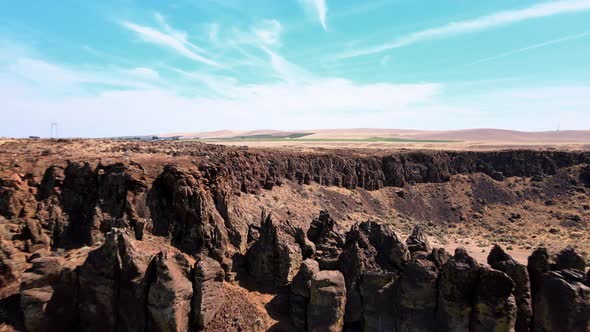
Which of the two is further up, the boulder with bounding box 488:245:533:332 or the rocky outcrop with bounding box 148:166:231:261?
the rocky outcrop with bounding box 148:166:231:261

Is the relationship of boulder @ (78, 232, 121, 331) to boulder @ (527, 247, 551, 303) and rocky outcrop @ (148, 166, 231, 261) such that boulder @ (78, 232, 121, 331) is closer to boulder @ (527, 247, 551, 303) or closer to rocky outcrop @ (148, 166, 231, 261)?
rocky outcrop @ (148, 166, 231, 261)

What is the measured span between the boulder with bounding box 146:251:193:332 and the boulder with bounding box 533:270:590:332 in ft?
51.9

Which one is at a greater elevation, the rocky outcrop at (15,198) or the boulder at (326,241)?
the rocky outcrop at (15,198)

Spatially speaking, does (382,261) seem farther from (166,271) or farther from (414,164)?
(414,164)

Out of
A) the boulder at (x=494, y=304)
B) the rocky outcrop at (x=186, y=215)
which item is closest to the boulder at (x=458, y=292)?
the boulder at (x=494, y=304)

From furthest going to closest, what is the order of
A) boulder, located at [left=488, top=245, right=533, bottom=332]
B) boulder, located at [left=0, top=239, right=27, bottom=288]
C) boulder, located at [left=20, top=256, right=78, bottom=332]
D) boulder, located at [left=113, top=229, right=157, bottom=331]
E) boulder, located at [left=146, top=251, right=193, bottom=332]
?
boulder, located at [left=0, top=239, right=27, bottom=288], boulder, located at [left=113, top=229, right=157, bottom=331], boulder, located at [left=146, top=251, right=193, bottom=332], boulder, located at [left=488, top=245, right=533, bottom=332], boulder, located at [left=20, top=256, right=78, bottom=332]

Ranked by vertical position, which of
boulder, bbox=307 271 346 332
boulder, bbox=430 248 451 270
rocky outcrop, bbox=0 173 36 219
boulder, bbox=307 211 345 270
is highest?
rocky outcrop, bbox=0 173 36 219

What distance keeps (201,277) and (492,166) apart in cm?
7243

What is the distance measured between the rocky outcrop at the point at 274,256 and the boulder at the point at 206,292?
3106 mm

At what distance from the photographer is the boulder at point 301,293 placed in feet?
63.5

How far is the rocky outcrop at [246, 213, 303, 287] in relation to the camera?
22.0m

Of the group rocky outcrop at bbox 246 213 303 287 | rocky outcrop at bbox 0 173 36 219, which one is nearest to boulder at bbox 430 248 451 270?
rocky outcrop at bbox 246 213 303 287

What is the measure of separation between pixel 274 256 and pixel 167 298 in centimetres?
675

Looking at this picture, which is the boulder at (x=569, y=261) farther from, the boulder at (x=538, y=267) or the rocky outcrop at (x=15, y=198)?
→ the rocky outcrop at (x=15, y=198)
